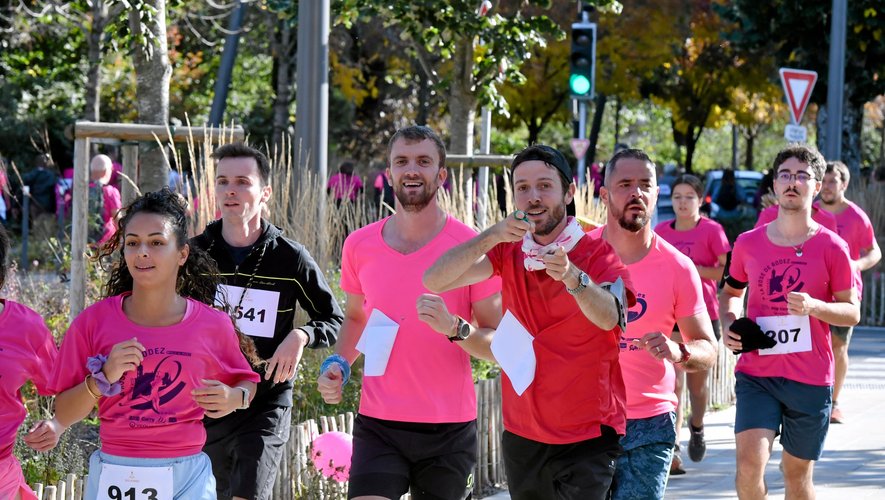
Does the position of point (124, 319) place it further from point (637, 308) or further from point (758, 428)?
point (758, 428)

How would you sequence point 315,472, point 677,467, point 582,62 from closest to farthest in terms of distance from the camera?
point 315,472
point 677,467
point 582,62

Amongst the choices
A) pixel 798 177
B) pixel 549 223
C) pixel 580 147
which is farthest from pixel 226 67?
pixel 549 223

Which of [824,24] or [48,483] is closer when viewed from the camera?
[48,483]

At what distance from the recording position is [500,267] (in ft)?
15.2

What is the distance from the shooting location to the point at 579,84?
53.2ft

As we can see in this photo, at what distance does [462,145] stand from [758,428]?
25.8ft

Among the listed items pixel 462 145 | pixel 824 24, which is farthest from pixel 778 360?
pixel 824 24

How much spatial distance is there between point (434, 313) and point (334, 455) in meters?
2.04

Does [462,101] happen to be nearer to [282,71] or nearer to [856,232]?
[856,232]

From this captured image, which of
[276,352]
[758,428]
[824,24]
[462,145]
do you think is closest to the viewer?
[276,352]

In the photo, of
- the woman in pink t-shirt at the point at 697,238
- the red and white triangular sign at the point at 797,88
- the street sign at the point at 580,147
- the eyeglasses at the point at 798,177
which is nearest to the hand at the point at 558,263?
the eyeglasses at the point at 798,177

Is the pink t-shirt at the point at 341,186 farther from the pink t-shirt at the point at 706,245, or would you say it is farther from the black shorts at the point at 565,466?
the black shorts at the point at 565,466

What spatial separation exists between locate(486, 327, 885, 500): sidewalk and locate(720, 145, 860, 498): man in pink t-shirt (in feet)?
5.79

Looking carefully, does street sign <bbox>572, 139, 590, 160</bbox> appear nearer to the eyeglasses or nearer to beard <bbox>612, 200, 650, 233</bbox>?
the eyeglasses
